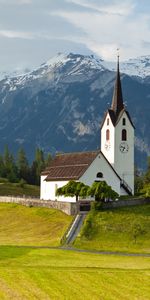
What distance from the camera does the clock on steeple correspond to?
356ft

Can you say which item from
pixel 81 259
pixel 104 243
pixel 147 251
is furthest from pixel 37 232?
pixel 81 259

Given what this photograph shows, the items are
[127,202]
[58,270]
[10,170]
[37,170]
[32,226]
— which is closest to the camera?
[58,270]

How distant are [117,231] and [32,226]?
1348 centimetres

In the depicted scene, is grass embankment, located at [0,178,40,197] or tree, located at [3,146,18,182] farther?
tree, located at [3,146,18,182]

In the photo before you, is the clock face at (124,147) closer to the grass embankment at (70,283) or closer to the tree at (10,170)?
the tree at (10,170)

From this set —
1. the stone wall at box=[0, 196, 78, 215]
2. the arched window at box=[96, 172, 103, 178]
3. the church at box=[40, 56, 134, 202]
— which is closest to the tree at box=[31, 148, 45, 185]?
the church at box=[40, 56, 134, 202]

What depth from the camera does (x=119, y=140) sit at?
110 metres

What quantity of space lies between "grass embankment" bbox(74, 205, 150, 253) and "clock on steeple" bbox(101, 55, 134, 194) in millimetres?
26990

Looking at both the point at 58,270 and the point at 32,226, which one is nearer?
the point at 58,270

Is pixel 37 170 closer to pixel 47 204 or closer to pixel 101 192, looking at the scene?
pixel 47 204

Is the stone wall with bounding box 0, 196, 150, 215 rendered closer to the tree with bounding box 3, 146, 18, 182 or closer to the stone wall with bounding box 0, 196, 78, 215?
the stone wall with bounding box 0, 196, 78, 215

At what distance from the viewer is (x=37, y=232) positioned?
7681 centimetres

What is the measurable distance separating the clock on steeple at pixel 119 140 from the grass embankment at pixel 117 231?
88.5 ft

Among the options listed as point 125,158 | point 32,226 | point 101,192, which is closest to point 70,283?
point 32,226
